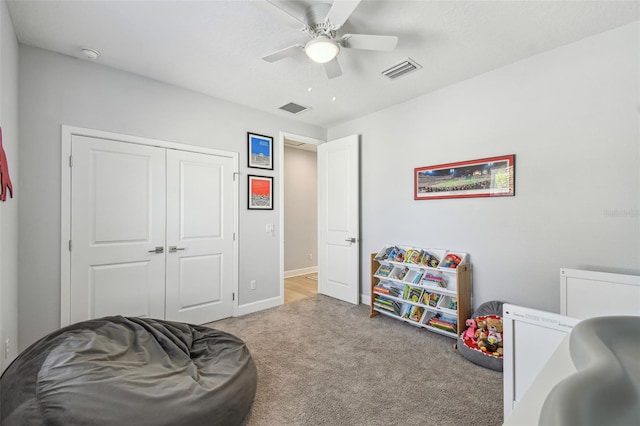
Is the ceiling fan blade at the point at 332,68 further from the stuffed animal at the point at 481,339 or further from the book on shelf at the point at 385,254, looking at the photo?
the stuffed animal at the point at 481,339

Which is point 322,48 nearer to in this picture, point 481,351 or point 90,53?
point 90,53

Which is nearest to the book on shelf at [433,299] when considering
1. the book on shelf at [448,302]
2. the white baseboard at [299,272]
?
the book on shelf at [448,302]

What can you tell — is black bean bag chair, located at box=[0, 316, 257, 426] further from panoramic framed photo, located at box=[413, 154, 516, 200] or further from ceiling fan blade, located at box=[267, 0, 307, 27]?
panoramic framed photo, located at box=[413, 154, 516, 200]

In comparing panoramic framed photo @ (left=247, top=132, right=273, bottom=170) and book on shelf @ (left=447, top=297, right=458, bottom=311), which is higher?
panoramic framed photo @ (left=247, top=132, right=273, bottom=170)

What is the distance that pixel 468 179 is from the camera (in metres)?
3.00

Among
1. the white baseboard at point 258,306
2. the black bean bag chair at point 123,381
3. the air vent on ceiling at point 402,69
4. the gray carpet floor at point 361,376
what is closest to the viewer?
the black bean bag chair at point 123,381

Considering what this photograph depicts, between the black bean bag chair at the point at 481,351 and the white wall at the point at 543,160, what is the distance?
15cm

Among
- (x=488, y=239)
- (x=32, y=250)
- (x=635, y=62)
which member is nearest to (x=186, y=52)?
(x=32, y=250)

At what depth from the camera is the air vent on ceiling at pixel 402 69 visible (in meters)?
2.66

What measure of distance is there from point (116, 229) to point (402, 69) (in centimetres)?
321

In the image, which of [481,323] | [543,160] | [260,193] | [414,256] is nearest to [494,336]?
[481,323]

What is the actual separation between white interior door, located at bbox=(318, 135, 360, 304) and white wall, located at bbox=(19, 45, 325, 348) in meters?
1.80

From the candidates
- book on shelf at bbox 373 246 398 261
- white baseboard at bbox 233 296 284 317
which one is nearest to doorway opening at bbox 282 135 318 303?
white baseboard at bbox 233 296 284 317

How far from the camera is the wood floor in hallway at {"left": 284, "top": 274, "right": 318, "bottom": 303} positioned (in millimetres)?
4387
